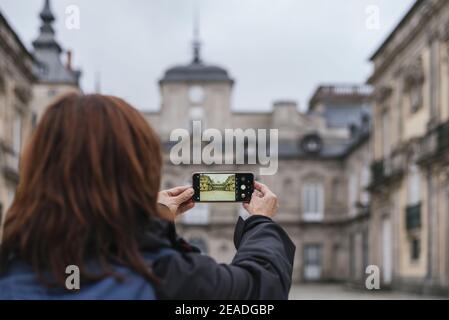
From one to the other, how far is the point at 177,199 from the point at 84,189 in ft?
1.96

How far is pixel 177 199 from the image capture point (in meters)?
2.39

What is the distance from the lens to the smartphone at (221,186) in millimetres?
2369

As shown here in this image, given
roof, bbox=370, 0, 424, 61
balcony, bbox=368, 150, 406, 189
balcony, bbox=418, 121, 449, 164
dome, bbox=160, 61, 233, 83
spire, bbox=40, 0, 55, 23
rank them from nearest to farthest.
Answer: balcony, bbox=418, 121, 449, 164, roof, bbox=370, 0, 424, 61, balcony, bbox=368, 150, 406, 189, spire, bbox=40, 0, 55, 23, dome, bbox=160, 61, 233, 83

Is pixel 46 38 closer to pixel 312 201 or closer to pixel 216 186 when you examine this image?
pixel 312 201

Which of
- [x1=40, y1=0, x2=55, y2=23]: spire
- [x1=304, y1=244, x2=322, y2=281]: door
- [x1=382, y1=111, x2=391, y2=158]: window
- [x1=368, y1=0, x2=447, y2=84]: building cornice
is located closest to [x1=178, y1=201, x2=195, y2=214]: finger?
[x1=368, y1=0, x2=447, y2=84]: building cornice

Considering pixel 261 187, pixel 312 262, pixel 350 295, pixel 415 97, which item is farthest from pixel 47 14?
pixel 261 187

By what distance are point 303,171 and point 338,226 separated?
131 inches

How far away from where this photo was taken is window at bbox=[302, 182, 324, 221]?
45.1 m

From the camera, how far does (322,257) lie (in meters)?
44.4

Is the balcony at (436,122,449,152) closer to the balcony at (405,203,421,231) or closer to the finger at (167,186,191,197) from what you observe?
the balcony at (405,203,421,231)

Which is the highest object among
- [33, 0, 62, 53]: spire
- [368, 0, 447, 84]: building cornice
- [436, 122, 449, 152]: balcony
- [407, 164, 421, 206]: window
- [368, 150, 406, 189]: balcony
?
[33, 0, 62, 53]: spire

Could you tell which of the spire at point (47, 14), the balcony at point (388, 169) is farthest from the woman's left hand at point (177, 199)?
the spire at point (47, 14)

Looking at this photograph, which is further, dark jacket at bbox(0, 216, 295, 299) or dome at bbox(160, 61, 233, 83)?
dome at bbox(160, 61, 233, 83)

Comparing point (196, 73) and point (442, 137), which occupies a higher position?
point (196, 73)
